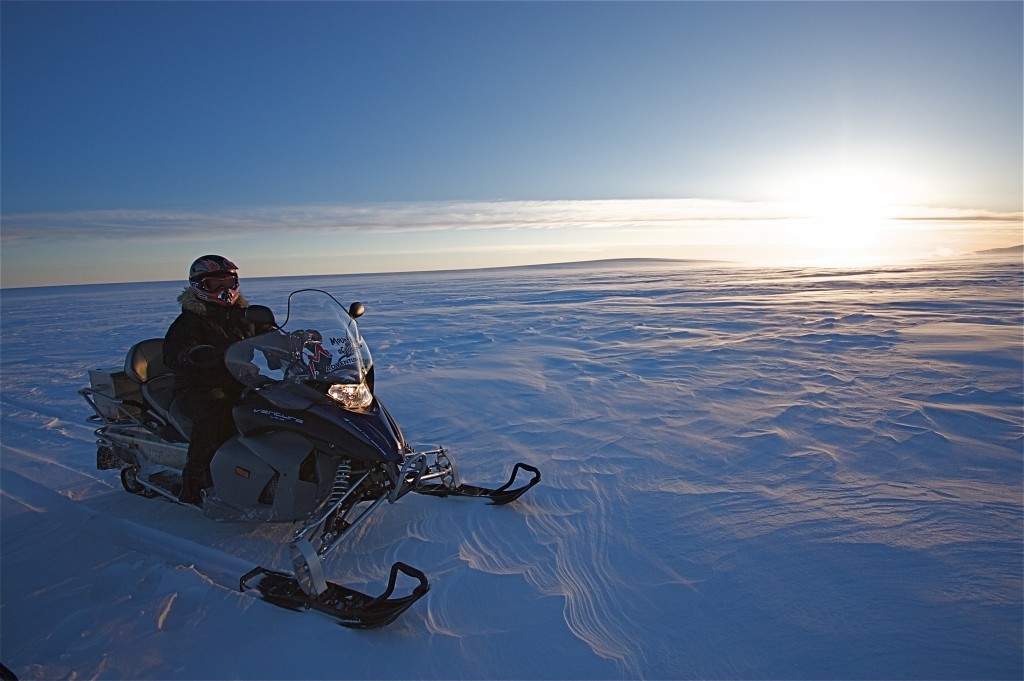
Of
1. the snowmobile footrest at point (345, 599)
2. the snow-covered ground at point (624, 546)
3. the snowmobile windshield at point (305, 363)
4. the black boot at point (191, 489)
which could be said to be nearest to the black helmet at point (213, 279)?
the snowmobile windshield at point (305, 363)

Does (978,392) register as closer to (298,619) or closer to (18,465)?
(298,619)

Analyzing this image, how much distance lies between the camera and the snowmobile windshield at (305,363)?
10.6ft

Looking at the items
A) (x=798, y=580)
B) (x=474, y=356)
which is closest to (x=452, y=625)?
(x=798, y=580)

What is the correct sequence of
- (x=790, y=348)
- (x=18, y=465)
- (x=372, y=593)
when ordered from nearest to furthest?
(x=372, y=593) < (x=18, y=465) < (x=790, y=348)

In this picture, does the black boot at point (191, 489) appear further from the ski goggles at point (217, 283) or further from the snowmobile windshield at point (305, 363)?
the ski goggles at point (217, 283)

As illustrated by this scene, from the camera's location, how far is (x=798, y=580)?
2914 millimetres

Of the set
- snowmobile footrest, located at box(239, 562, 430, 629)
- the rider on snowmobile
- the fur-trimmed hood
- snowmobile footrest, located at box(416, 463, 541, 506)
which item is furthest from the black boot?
snowmobile footrest, located at box(416, 463, 541, 506)

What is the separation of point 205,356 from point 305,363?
699 mm

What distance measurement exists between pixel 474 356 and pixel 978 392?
267 inches

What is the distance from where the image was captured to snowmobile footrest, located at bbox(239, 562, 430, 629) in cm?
267

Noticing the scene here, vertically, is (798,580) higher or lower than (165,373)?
lower

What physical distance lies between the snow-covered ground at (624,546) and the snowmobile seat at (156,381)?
769mm

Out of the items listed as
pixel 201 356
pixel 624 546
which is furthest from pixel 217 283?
pixel 624 546

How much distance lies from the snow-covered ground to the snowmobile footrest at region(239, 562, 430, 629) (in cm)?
9
